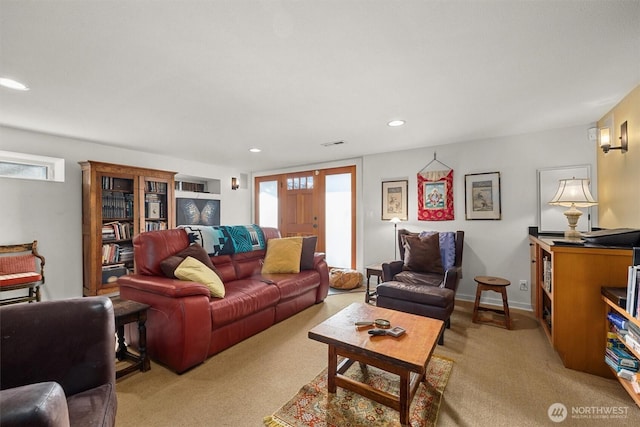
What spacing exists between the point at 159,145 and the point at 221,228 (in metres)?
1.76

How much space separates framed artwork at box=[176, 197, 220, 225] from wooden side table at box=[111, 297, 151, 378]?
9.66 feet

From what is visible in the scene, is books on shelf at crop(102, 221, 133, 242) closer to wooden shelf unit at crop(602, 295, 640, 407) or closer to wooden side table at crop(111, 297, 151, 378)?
wooden side table at crop(111, 297, 151, 378)

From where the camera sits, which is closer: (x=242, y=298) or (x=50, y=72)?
→ (x=50, y=72)

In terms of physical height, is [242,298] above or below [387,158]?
below

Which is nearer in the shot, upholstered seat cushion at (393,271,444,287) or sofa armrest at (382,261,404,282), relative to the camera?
upholstered seat cushion at (393,271,444,287)

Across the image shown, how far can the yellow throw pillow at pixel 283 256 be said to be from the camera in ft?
11.1

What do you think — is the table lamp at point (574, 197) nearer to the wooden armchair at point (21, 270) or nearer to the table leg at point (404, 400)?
the table leg at point (404, 400)

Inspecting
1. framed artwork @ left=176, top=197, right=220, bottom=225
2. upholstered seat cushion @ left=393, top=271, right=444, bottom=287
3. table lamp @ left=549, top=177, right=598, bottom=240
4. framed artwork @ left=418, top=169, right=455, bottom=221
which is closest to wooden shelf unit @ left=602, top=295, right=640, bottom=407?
table lamp @ left=549, top=177, right=598, bottom=240

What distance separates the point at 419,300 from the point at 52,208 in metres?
4.55

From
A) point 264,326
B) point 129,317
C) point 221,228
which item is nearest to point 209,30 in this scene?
point 129,317

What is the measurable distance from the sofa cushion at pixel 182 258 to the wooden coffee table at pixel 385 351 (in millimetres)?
1425

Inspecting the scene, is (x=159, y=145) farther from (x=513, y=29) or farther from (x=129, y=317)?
(x=513, y=29)

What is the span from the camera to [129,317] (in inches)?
74.6

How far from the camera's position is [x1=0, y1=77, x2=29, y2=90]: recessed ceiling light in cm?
198
